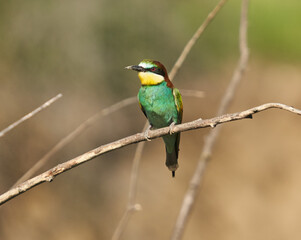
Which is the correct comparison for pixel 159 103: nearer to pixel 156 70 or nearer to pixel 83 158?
pixel 156 70

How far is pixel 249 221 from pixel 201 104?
1135 millimetres

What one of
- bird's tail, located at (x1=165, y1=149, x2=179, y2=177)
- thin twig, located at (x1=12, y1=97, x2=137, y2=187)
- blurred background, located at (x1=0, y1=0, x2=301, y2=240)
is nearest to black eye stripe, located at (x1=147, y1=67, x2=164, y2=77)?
bird's tail, located at (x1=165, y1=149, x2=179, y2=177)

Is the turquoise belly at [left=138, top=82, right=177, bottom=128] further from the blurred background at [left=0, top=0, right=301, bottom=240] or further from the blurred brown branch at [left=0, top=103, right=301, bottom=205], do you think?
the blurred background at [left=0, top=0, right=301, bottom=240]

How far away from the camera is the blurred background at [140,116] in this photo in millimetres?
3758

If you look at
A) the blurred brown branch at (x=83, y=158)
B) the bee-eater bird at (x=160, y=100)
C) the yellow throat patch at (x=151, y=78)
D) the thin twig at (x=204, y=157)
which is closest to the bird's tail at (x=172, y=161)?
the bee-eater bird at (x=160, y=100)

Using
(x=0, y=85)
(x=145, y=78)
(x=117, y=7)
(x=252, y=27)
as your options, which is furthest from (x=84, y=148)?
(x=145, y=78)

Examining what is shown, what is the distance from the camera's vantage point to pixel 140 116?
171 inches

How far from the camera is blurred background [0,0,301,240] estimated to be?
3.76 meters

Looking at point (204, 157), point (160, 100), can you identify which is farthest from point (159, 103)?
point (204, 157)

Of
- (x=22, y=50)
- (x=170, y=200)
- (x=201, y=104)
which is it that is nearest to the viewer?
(x=22, y=50)

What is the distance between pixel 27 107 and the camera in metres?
3.79

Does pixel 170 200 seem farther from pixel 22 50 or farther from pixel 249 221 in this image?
pixel 22 50

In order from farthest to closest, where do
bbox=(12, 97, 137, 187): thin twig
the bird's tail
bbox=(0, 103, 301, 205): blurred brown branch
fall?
the bird's tail < bbox=(12, 97, 137, 187): thin twig < bbox=(0, 103, 301, 205): blurred brown branch

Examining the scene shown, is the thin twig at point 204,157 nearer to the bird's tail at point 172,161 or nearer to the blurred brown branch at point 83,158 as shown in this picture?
the blurred brown branch at point 83,158
